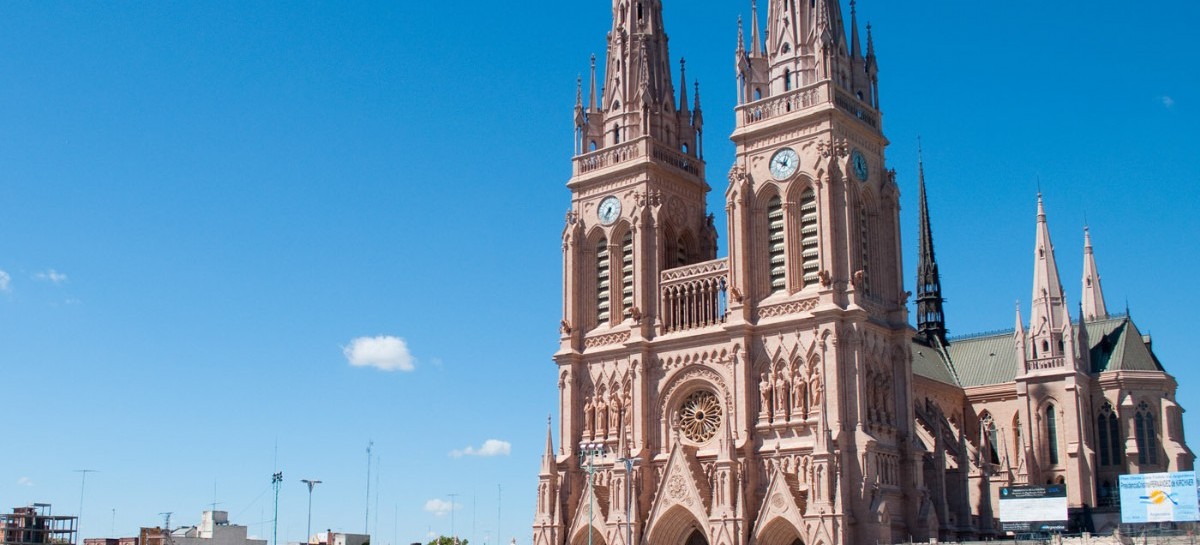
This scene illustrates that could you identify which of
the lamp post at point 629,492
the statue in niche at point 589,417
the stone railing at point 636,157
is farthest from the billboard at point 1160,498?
the stone railing at point 636,157

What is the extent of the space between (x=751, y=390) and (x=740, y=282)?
6665mm

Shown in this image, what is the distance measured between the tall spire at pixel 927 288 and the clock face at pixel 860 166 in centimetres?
4020

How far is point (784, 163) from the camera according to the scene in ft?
269

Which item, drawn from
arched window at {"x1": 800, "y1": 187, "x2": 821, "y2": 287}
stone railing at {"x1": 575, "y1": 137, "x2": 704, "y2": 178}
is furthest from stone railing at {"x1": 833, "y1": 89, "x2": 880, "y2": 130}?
stone railing at {"x1": 575, "y1": 137, "x2": 704, "y2": 178}

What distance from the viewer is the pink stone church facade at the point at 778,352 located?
7675 centimetres

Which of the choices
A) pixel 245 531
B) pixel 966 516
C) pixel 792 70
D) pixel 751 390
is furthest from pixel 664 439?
pixel 245 531

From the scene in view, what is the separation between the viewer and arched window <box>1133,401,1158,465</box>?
94.4 m

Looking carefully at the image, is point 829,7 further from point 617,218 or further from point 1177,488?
point 1177,488

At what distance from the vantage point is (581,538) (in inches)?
3342

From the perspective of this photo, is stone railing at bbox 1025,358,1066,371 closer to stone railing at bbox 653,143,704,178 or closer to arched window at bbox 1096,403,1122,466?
arched window at bbox 1096,403,1122,466

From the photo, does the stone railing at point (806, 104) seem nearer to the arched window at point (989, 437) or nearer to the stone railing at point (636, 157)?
the stone railing at point (636, 157)

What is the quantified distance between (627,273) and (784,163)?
13.8m

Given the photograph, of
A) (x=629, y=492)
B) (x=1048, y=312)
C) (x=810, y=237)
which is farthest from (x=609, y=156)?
(x=1048, y=312)

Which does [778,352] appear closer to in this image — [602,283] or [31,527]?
[602,283]
